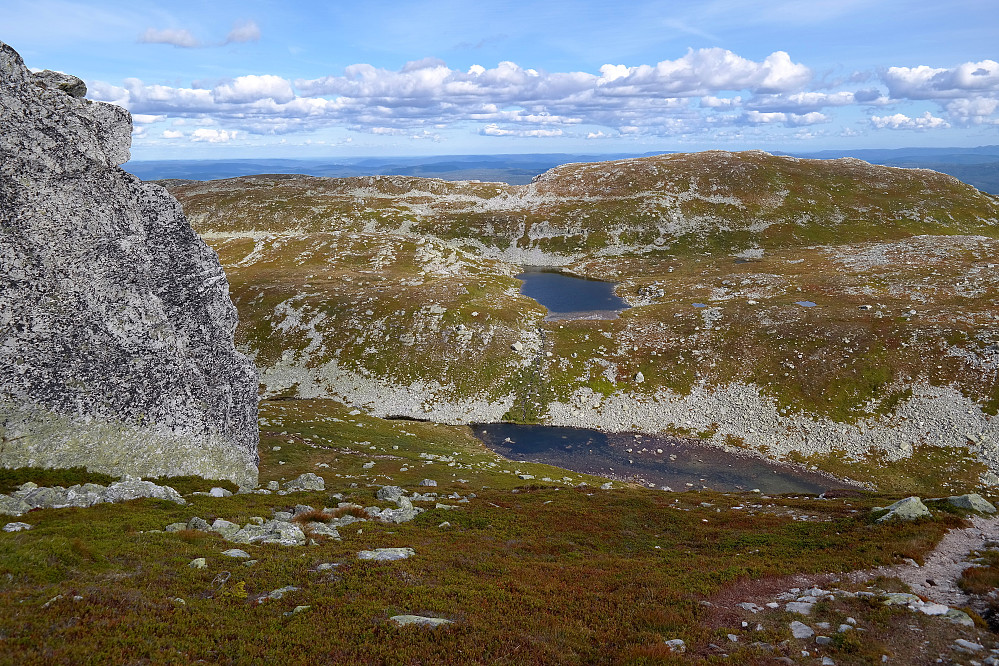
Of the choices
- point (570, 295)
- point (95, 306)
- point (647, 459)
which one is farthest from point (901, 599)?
point (570, 295)

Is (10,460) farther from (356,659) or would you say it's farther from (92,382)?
(356,659)

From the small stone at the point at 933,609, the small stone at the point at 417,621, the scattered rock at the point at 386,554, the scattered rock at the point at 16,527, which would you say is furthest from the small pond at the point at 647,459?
the scattered rock at the point at 16,527

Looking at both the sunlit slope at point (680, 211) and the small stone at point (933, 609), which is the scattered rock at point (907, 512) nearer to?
the small stone at point (933, 609)

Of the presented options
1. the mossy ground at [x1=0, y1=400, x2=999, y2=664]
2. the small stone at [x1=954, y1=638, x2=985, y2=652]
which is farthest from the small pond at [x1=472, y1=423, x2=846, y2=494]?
the small stone at [x1=954, y1=638, x2=985, y2=652]

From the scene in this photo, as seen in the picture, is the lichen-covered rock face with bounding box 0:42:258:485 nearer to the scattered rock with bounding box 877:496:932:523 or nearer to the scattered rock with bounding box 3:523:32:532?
the scattered rock with bounding box 3:523:32:532

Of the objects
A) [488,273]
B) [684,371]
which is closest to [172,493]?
[684,371]

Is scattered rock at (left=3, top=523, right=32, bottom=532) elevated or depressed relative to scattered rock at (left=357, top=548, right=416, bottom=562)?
elevated
